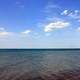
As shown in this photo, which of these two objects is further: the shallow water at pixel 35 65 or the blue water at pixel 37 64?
the blue water at pixel 37 64

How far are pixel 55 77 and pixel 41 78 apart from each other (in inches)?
51.4

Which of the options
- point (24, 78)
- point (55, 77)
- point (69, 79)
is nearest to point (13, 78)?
point (24, 78)

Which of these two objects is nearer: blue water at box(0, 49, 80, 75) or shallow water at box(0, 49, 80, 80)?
shallow water at box(0, 49, 80, 80)

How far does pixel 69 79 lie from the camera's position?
571 inches

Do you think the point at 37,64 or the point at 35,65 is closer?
the point at 35,65

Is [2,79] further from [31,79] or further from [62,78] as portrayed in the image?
[62,78]

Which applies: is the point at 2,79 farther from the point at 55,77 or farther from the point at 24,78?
the point at 55,77

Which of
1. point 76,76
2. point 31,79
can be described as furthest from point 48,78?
point 76,76

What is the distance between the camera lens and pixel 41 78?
584 inches

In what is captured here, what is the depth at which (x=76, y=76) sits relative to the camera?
1551cm

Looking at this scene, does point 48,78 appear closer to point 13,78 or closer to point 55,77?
point 55,77

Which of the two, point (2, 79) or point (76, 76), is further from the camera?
point (76, 76)

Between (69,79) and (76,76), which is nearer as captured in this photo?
(69,79)

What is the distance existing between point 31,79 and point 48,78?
1.56 m
